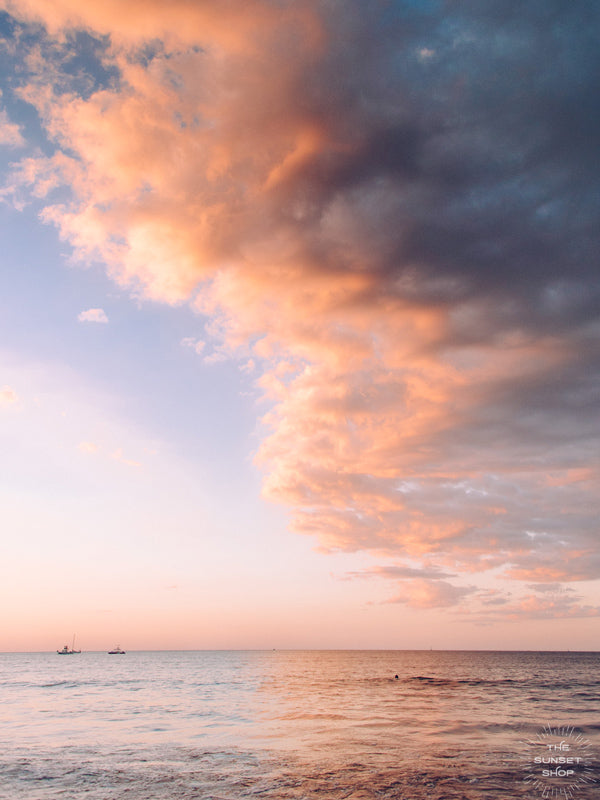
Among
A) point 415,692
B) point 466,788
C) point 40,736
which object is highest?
point 466,788

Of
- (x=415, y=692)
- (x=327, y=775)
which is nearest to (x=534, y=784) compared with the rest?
(x=327, y=775)

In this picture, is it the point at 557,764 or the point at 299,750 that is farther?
the point at 299,750

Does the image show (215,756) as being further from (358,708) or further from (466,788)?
(358,708)

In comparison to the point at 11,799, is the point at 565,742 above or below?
below

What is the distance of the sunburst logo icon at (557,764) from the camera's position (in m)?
17.4

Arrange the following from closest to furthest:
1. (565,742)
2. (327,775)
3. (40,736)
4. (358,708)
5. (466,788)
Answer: (466,788)
(327,775)
(565,742)
(40,736)
(358,708)

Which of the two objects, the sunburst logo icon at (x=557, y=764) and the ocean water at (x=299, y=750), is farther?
the sunburst logo icon at (x=557, y=764)

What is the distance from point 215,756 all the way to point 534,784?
43.1ft

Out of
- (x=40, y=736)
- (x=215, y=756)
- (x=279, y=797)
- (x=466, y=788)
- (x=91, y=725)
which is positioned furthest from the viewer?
(x=91, y=725)

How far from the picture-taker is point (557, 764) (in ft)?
70.1

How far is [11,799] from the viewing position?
1602 cm

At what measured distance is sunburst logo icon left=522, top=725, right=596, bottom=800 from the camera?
57.2 ft

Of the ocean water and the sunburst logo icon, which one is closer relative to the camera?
the ocean water

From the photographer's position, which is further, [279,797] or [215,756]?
[215,756]
